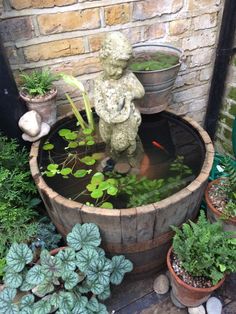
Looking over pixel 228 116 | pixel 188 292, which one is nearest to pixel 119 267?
pixel 188 292

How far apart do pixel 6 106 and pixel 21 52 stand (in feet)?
1.20

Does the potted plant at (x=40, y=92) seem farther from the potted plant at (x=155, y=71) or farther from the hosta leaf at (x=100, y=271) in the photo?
the hosta leaf at (x=100, y=271)

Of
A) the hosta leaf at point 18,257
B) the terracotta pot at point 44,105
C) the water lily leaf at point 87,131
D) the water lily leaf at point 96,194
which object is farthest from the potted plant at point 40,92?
the hosta leaf at point 18,257

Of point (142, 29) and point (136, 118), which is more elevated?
point (142, 29)

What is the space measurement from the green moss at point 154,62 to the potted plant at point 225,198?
0.71 meters

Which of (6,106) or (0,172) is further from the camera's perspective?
(6,106)

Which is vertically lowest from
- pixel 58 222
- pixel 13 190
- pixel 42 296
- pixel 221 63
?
pixel 42 296

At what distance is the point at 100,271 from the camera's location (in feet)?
5.37

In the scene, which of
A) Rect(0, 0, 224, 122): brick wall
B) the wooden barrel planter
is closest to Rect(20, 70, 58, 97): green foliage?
Rect(0, 0, 224, 122): brick wall

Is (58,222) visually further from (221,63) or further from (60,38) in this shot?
(221,63)

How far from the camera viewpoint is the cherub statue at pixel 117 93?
149 cm

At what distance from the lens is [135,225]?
1583 millimetres

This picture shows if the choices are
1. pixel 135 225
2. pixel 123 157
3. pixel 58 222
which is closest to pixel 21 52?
pixel 123 157

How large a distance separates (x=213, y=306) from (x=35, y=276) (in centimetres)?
108
